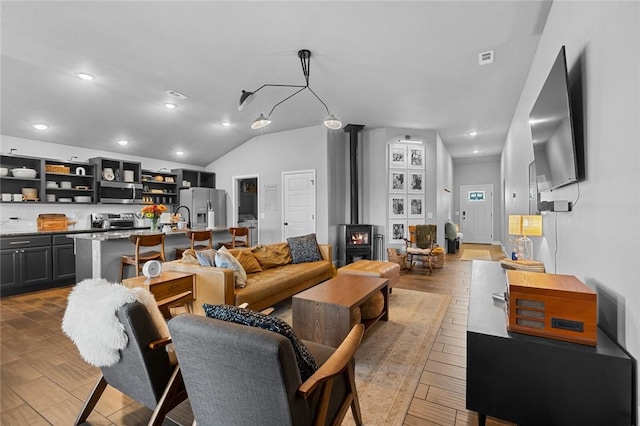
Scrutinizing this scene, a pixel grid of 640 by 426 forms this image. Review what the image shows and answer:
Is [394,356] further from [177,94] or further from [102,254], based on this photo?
[177,94]

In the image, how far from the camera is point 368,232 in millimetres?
6336

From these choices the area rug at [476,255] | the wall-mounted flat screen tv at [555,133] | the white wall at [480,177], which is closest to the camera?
the wall-mounted flat screen tv at [555,133]

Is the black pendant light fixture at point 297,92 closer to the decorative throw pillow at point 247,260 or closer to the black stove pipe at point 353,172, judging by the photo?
the decorative throw pillow at point 247,260

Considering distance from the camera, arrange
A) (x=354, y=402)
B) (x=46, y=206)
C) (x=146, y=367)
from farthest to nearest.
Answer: (x=46, y=206) → (x=354, y=402) → (x=146, y=367)

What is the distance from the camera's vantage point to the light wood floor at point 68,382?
1762 millimetres

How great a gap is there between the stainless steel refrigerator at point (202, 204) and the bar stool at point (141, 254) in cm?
307

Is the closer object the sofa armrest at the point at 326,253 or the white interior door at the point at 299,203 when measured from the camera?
the sofa armrest at the point at 326,253

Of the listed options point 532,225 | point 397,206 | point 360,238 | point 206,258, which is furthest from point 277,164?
point 532,225

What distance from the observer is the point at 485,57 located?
11.6 feet

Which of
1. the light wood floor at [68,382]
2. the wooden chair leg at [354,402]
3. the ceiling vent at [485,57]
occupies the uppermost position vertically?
the ceiling vent at [485,57]

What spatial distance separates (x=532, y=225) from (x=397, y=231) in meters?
4.09

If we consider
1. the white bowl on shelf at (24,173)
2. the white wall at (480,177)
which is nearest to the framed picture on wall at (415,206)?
the white wall at (480,177)

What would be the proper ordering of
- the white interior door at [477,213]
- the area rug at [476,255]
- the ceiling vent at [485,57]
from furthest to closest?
1. the white interior door at [477,213]
2. the area rug at [476,255]
3. the ceiling vent at [485,57]

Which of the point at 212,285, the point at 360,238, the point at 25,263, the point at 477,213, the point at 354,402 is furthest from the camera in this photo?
the point at 477,213
